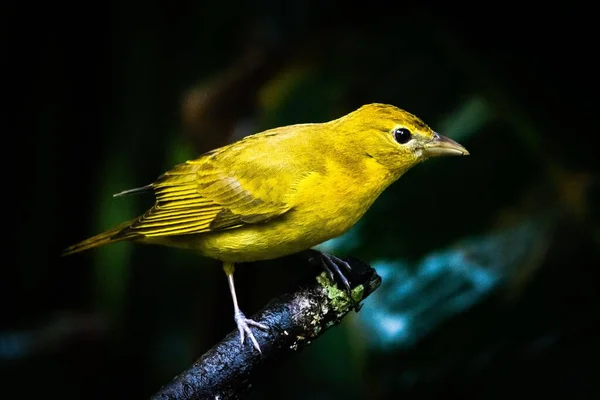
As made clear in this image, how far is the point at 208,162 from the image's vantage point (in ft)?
6.42

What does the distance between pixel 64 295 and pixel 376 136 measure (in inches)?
63.9

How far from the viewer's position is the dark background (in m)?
2.10

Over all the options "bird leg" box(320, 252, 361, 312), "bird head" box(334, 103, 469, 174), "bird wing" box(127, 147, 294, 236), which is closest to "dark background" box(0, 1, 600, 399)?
"bird leg" box(320, 252, 361, 312)

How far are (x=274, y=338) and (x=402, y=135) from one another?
480 millimetres

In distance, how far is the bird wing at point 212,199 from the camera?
1852mm

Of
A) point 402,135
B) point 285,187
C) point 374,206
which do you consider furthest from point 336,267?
point 374,206

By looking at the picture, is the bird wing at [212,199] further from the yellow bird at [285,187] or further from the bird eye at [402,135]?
the bird eye at [402,135]

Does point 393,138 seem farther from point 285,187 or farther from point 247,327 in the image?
point 247,327

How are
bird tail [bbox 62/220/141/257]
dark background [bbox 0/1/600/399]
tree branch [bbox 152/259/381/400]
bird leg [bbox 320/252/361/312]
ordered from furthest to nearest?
dark background [bbox 0/1/600/399] → bird tail [bbox 62/220/141/257] → bird leg [bbox 320/252/361/312] → tree branch [bbox 152/259/381/400]

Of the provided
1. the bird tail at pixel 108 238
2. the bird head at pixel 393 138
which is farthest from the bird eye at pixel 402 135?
the bird tail at pixel 108 238

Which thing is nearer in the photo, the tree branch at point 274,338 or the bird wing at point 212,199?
the tree branch at point 274,338

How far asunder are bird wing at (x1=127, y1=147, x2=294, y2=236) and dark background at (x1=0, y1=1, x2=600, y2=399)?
21cm

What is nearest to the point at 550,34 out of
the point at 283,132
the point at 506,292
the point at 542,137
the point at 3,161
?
the point at 542,137

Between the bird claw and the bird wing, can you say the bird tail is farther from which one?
the bird claw
